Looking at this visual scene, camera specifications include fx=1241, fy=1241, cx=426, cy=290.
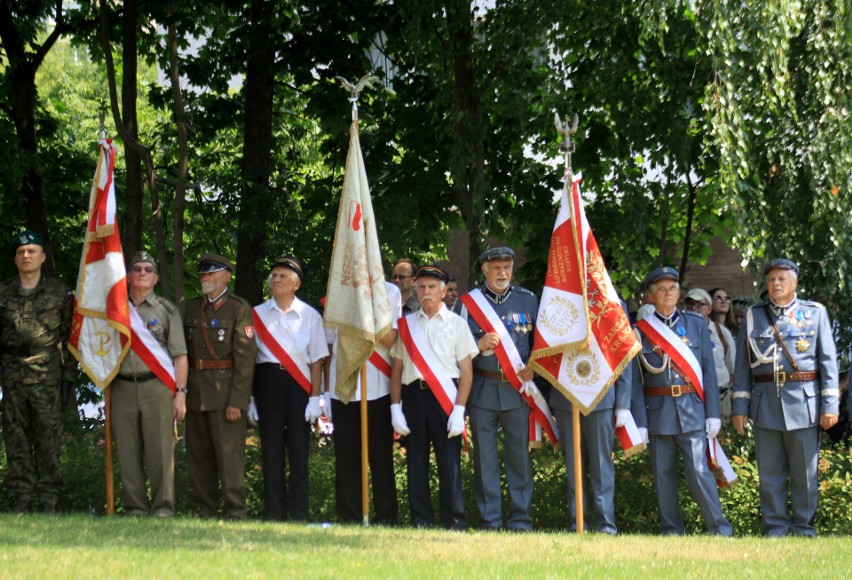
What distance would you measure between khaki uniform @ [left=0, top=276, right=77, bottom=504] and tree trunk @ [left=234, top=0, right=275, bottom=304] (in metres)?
4.75

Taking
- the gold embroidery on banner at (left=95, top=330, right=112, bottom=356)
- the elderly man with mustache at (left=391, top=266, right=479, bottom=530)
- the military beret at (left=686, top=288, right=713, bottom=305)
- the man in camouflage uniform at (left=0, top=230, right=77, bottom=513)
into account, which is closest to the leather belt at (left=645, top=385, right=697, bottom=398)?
the elderly man with mustache at (left=391, top=266, right=479, bottom=530)

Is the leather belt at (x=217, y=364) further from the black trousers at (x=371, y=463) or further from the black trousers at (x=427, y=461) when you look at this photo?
the black trousers at (x=427, y=461)

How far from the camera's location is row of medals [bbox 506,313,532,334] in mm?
9281

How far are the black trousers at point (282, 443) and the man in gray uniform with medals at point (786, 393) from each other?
10.6 feet

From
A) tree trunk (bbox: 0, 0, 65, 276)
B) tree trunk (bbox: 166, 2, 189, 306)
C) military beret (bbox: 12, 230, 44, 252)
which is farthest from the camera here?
tree trunk (bbox: 0, 0, 65, 276)

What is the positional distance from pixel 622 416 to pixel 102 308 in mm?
3960

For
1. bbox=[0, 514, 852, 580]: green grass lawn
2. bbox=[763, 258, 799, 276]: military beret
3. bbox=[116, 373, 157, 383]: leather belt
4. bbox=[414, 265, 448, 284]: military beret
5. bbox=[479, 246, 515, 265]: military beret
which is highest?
bbox=[479, 246, 515, 265]: military beret

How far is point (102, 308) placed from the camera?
9.34m

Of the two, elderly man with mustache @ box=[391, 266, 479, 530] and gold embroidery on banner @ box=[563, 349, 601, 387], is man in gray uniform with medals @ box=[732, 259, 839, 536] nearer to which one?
gold embroidery on banner @ box=[563, 349, 601, 387]

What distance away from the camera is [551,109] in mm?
12586

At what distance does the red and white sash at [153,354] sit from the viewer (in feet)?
30.3

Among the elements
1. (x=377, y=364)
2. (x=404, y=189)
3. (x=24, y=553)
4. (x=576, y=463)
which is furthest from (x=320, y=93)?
(x=24, y=553)

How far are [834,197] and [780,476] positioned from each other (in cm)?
234

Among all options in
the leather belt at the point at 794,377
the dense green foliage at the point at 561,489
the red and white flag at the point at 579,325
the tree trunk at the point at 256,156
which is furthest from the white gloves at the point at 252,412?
the tree trunk at the point at 256,156
